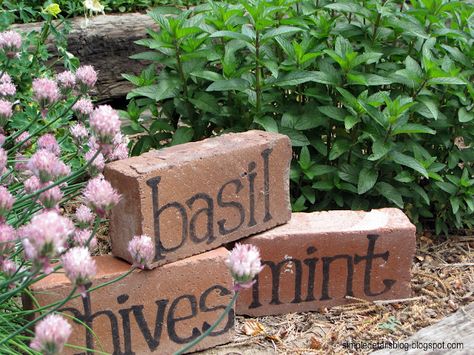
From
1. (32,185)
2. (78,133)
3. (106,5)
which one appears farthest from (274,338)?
(106,5)

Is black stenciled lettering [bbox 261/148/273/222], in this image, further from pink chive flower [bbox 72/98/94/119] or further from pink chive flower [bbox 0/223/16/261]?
pink chive flower [bbox 0/223/16/261]

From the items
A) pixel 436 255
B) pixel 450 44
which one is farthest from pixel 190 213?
pixel 450 44

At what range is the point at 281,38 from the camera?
10.1ft

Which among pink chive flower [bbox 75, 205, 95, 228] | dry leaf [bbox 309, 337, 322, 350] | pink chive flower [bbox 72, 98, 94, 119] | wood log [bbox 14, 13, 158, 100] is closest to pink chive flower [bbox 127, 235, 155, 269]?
pink chive flower [bbox 75, 205, 95, 228]

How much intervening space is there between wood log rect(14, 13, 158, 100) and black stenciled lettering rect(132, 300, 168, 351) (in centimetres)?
225

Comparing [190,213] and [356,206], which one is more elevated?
[190,213]

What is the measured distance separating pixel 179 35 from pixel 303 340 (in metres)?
1.27

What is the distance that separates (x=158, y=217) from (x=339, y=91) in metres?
0.98

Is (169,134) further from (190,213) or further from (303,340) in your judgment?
(303,340)

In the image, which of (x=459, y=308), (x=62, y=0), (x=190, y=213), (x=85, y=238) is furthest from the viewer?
(x=62, y=0)

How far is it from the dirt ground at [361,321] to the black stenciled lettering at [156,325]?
7.2 inches

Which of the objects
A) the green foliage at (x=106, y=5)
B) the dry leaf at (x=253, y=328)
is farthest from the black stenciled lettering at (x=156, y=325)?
the green foliage at (x=106, y=5)

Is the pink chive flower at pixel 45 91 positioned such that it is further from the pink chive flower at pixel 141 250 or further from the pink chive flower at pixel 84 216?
the pink chive flower at pixel 141 250

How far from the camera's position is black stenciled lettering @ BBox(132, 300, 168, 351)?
2.46m
